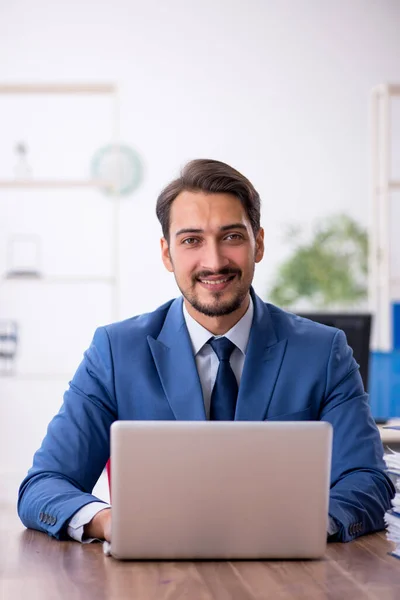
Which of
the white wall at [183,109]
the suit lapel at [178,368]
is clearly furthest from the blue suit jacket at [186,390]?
the white wall at [183,109]

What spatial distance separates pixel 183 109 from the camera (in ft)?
23.4

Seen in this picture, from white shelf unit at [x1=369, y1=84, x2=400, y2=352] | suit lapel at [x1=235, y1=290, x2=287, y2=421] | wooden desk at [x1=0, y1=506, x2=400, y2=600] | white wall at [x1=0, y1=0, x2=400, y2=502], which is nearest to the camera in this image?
wooden desk at [x1=0, y1=506, x2=400, y2=600]

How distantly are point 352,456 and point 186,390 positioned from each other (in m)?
0.41

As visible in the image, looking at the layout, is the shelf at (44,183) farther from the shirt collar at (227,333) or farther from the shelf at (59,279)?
the shirt collar at (227,333)

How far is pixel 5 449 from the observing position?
509 centimetres

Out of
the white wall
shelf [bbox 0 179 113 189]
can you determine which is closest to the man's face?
shelf [bbox 0 179 113 189]

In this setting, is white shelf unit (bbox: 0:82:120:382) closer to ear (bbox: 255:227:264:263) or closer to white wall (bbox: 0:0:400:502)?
ear (bbox: 255:227:264:263)

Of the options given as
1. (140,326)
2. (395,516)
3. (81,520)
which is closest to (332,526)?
(395,516)

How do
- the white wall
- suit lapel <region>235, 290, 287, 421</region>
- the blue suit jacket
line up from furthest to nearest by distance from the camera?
the white wall < suit lapel <region>235, 290, 287, 421</region> < the blue suit jacket

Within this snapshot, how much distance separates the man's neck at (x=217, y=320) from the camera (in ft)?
6.91

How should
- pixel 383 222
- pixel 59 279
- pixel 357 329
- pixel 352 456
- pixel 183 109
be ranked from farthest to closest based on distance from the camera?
pixel 183 109
pixel 383 222
pixel 59 279
pixel 357 329
pixel 352 456

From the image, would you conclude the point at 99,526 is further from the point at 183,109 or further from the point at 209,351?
the point at 183,109

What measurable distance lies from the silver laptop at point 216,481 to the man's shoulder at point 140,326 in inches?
31.7

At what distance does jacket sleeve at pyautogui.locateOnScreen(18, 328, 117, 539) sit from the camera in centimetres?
166
